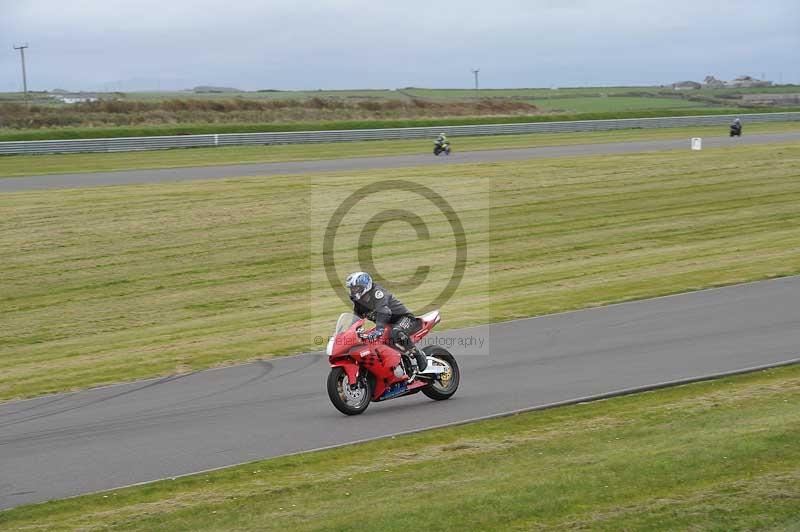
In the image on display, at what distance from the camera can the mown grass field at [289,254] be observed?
18828mm

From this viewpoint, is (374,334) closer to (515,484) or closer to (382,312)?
(382,312)

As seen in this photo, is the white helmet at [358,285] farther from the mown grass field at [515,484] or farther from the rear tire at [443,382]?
the mown grass field at [515,484]

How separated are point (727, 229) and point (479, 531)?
23.4 metres

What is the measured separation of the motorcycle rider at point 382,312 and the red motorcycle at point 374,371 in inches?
3.2

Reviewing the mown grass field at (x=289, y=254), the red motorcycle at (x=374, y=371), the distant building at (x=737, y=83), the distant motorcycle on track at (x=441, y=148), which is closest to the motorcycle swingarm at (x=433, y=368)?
the red motorcycle at (x=374, y=371)

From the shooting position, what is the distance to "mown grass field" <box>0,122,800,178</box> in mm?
44375

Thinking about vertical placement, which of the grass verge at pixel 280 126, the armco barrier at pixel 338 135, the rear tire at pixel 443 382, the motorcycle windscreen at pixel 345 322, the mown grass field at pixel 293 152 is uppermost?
the grass verge at pixel 280 126

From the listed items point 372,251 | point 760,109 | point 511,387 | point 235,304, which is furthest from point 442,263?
point 760,109

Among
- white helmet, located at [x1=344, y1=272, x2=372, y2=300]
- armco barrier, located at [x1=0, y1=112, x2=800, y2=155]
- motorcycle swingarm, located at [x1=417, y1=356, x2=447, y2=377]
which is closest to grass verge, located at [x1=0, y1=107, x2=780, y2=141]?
armco barrier, located at [x1=0, y1=112, x2=800, y2=155]

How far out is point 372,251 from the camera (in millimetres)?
26453

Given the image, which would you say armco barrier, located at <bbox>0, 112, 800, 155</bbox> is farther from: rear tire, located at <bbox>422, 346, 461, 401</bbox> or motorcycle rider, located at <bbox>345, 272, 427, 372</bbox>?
motorcycle rider, located at <bbox>345, 272, 427, 372</bbox>

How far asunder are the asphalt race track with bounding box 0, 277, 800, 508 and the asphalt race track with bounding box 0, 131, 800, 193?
23.0m

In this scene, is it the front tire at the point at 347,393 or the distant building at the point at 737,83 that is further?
the distant building at the point at 737,83

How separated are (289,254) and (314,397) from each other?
13338mm
